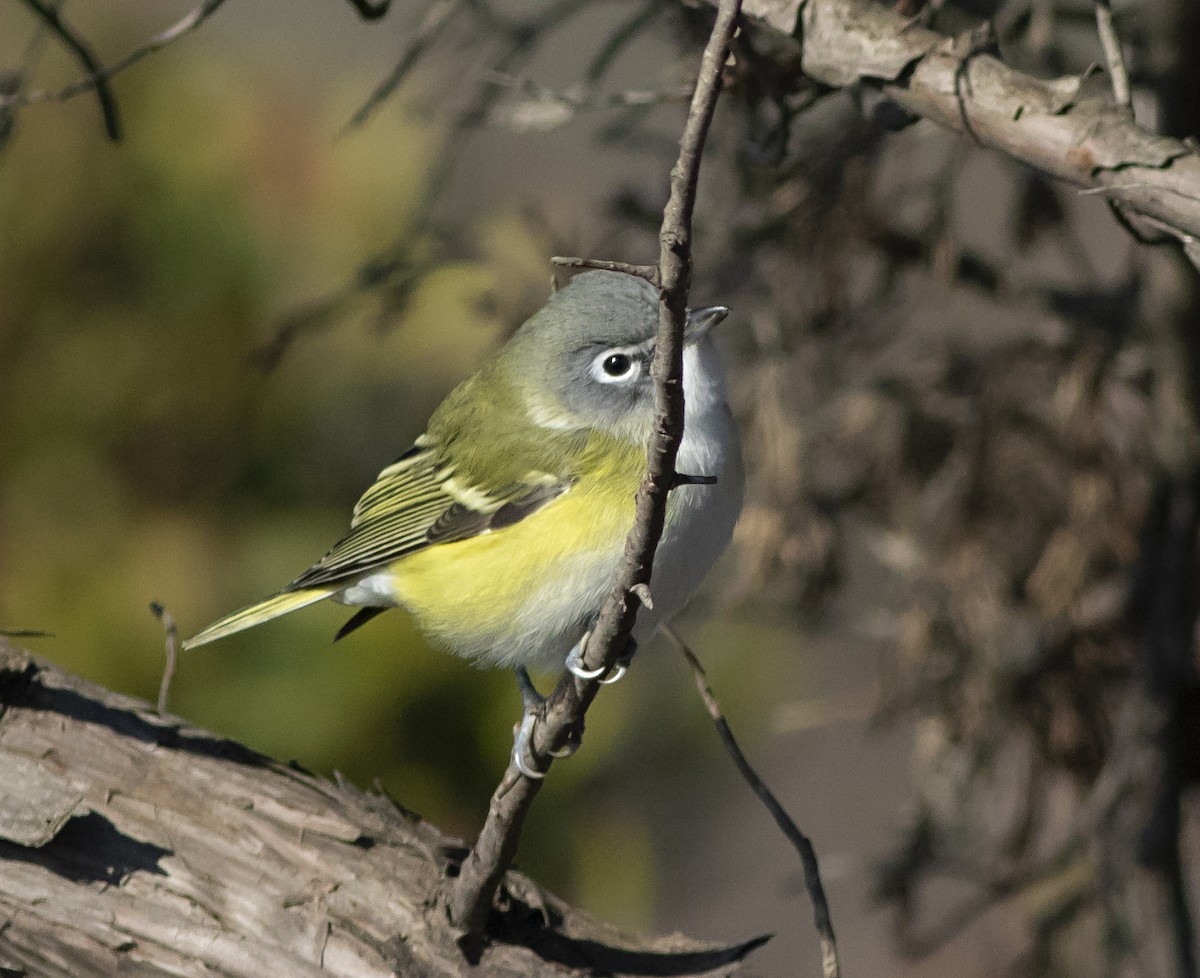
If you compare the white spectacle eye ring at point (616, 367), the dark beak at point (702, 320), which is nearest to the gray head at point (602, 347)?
the white spectacle eye ring at point (616, 367)

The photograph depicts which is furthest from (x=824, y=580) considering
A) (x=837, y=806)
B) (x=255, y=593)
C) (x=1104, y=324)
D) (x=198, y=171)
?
(x=837, y=806)

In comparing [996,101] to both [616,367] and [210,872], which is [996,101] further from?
[210,872]

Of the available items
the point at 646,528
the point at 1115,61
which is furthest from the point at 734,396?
the point at 646,528

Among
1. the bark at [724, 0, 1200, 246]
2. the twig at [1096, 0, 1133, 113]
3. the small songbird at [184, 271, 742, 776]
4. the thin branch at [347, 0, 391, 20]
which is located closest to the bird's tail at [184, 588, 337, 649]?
the small songbird at [184, 271, 742, 776]

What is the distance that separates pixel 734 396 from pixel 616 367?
2.57 ft

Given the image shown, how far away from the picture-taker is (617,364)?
266 cm

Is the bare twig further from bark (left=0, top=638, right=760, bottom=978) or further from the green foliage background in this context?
bark (left=0, top=638, right=760, bottom=978)

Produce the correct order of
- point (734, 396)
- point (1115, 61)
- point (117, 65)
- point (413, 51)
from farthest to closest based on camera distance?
point (734, 396) → point (413, 51) → point (117, 65) → point (1115, 61)

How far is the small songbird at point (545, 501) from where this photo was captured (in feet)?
8.04

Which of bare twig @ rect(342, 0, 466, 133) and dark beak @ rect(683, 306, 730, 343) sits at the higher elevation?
bare twig @ rect(342, 0, 466, 133)

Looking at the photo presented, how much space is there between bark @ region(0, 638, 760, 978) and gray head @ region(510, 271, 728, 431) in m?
0.85

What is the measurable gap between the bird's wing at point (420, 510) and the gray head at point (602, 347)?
182 millimetres

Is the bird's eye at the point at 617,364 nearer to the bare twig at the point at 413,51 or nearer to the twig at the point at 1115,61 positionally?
the bare twig at the point at 413,51

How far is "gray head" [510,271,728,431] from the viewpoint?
2619mm
